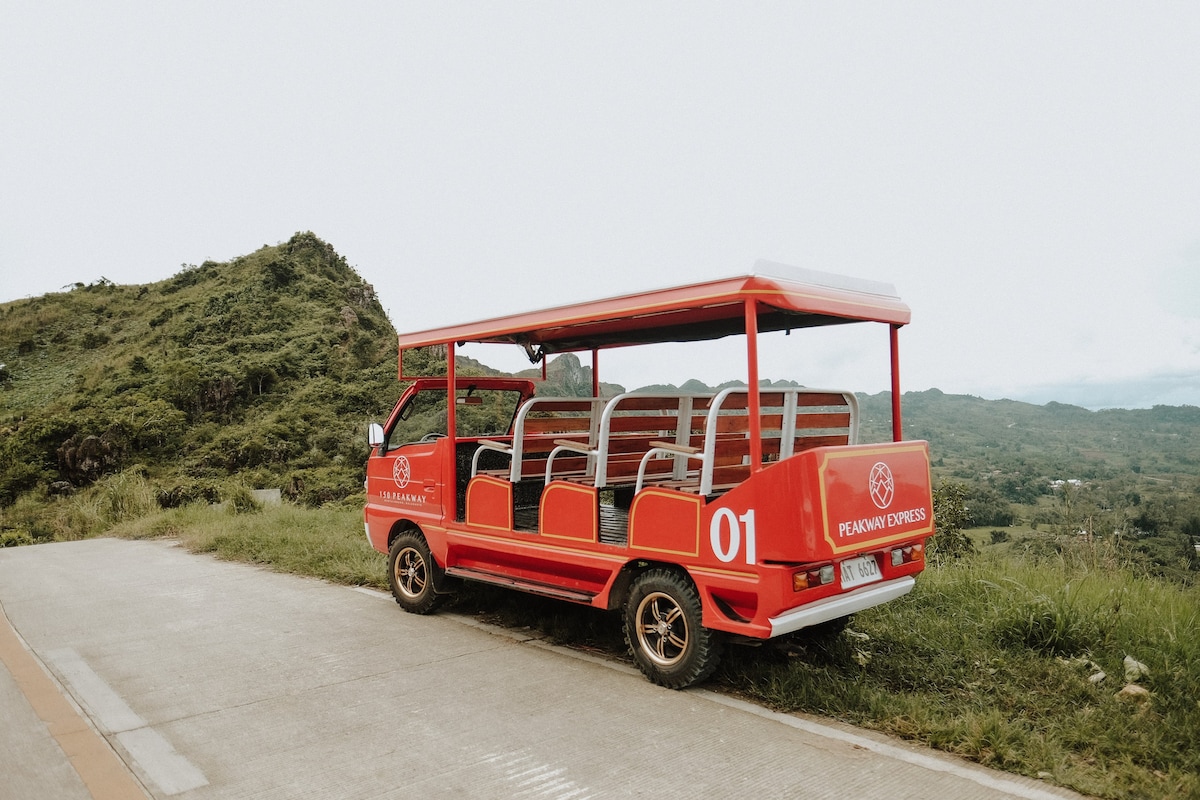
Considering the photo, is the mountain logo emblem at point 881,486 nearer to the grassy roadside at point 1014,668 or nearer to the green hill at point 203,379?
the grassy roadside at point 1014,668

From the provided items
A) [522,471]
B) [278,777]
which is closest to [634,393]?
[522,471]

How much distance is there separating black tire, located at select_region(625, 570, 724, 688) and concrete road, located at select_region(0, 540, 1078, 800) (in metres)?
0.14

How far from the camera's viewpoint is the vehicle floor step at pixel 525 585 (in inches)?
215

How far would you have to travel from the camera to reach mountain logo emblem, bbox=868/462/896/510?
4.68 m

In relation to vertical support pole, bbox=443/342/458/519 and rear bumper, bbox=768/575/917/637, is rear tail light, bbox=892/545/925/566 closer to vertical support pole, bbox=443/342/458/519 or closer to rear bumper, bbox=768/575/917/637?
rear bumper, bbox=768/575/917/637

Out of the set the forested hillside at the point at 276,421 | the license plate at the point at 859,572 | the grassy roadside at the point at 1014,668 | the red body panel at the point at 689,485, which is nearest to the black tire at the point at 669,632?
the red body panel at the point at 689,485

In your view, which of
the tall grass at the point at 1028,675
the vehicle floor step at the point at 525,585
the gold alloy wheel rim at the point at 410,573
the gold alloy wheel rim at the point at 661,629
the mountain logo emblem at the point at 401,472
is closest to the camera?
the tall grass at the point at 1028,675

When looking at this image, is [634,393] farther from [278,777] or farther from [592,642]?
[278,777]

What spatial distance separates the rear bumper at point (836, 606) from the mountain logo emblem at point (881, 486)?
1.72 feet

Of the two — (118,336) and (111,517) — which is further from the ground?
(118,336)

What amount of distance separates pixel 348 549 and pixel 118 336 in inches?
1647

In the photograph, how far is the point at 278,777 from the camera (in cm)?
364

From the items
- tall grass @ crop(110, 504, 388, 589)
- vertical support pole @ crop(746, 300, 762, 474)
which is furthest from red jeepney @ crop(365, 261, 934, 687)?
tall grass @ crop(110, 504, 388, 589)

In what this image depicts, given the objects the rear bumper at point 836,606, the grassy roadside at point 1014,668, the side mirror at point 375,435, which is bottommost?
the grassy roadside at point 1014,668
